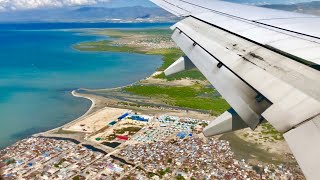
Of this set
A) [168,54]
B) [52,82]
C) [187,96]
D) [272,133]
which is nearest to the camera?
[272,133]

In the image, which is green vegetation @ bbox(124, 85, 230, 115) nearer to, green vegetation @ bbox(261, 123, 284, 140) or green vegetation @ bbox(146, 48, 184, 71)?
green vegetation @ bbox(261, 123, 284, 140)

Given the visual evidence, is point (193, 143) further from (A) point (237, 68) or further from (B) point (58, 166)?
(A) point (237, 68)

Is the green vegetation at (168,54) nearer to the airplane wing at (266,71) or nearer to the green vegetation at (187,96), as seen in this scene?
the green vegetation at (187,96)

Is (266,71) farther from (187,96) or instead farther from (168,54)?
(168,54)

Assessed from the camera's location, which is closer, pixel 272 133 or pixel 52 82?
pixel 272 133

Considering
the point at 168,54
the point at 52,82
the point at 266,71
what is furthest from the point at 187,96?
the point at 168,54

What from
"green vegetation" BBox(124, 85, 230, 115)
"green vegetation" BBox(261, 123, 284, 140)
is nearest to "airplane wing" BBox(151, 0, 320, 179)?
"green vegetation" BBox(261, 123, 284, 140)

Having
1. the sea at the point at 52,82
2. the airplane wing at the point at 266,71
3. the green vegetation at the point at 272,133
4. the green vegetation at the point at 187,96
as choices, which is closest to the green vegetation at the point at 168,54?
the sea at the point at 52,82

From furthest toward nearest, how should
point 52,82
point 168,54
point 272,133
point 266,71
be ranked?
point 168,54, point 52,82, point 272,133, point 266,71
